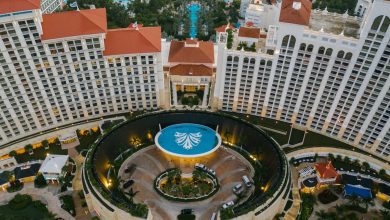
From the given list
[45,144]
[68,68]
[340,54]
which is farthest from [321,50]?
[45,144]

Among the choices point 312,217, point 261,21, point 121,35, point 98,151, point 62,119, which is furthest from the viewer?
point 261,21

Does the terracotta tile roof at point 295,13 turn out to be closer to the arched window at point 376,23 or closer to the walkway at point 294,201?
the arched window at point 376,23

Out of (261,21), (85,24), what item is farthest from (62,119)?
(261,21)

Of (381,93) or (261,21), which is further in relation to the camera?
(261,21)

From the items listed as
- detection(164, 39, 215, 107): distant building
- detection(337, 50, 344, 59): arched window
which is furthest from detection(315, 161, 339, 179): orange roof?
detection(164, 39, 215, 107): distant building

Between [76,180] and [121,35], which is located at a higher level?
[121,35]

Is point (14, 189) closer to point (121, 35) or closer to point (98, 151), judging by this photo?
point (98, 151)

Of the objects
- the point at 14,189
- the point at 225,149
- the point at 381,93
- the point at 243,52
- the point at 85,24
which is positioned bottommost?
the point at 14,189

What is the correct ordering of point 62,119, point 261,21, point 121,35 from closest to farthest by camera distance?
point 121,35
point 62,119
point 261,21
